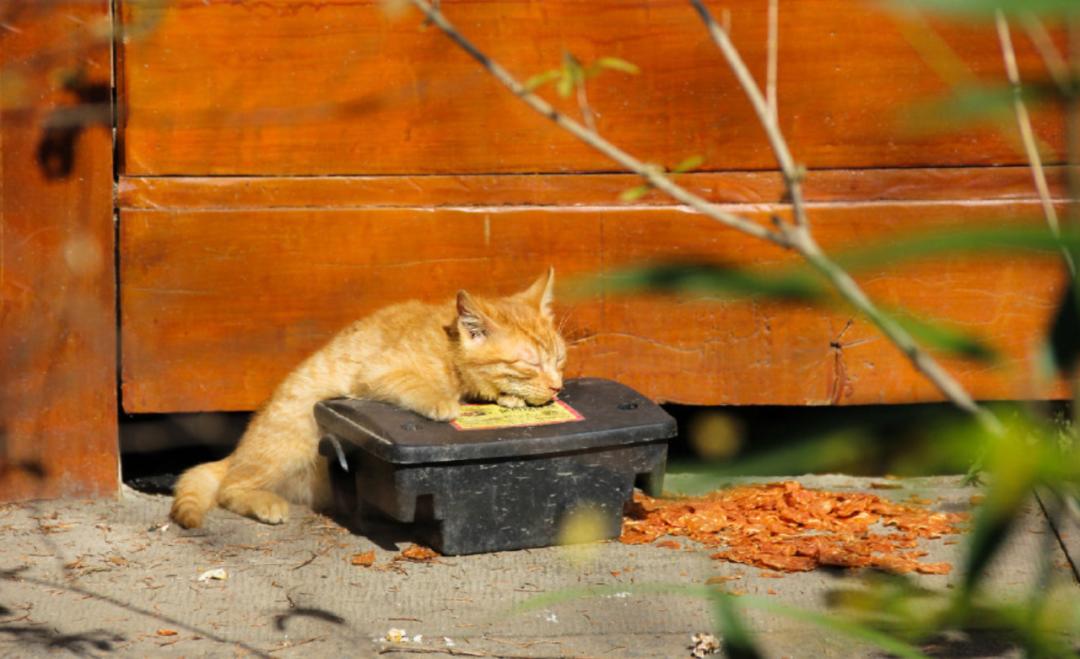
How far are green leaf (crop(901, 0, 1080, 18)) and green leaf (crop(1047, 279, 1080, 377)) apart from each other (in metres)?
0.25

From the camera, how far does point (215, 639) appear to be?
352 cm

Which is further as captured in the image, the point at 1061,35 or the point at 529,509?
the point at 1061,35

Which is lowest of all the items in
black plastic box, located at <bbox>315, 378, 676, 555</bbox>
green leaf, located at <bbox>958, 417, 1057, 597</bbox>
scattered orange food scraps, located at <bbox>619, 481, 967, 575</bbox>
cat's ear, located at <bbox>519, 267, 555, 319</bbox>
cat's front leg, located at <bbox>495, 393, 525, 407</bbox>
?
scattered orange food scraps, located at <bbox>619, 481, 967, 575</bbox>

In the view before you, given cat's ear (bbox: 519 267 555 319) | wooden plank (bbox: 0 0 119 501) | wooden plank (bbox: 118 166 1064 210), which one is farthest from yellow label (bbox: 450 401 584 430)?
wooden plank (bbox: 0 0 119 501)

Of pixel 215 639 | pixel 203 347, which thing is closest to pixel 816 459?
pixel 215 639

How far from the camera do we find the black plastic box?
13.2 feet

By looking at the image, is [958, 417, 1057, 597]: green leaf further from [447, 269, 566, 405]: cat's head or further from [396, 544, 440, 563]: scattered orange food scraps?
[447, 269, 566, 405]: cat's head

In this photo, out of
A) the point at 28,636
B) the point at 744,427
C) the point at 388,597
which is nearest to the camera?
the point at 28,636

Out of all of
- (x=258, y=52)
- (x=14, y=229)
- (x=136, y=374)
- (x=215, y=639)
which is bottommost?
(x=215, y=639)

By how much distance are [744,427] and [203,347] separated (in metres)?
2.13

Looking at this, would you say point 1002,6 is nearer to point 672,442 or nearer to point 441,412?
point 441,412

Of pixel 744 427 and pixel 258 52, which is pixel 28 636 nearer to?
pixel 258 52

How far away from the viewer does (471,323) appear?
441cm

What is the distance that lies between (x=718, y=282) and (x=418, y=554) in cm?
324
